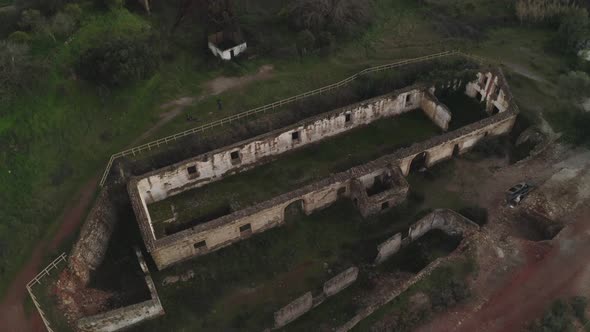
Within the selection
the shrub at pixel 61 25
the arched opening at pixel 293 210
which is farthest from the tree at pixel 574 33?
the shrub at pixel 61 25

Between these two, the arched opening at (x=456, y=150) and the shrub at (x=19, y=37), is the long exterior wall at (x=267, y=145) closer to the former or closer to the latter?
the arched opening at (x=456, y=150)

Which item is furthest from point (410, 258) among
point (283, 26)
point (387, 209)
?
point (283, 26)

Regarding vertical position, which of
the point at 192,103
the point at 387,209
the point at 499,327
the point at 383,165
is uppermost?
the point at 192,103

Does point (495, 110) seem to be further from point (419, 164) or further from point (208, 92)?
point (208, 92)

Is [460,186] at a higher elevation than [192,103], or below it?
below

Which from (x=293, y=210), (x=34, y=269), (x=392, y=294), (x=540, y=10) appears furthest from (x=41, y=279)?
(x=540, y=10)

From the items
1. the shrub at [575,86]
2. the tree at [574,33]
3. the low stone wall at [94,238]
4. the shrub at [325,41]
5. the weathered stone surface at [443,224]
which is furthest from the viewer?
the tree at [574,33]

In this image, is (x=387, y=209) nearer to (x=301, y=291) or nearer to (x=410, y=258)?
(x=410, y=258)
